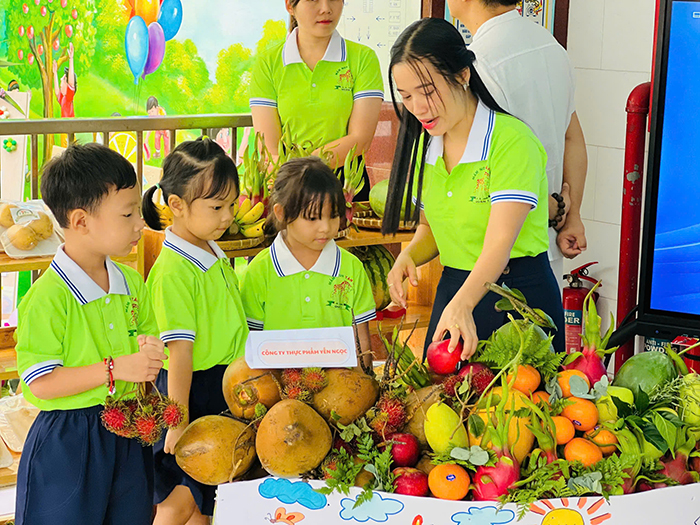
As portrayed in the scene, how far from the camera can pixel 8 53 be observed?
6.27 metres

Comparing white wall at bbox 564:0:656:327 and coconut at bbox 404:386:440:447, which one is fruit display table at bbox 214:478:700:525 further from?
white wall at bbox 564:0:656:327

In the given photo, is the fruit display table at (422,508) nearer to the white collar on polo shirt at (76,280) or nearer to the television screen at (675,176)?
the white collar on polo shirt at (76,280)

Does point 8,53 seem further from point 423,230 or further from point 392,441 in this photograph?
point 392,441

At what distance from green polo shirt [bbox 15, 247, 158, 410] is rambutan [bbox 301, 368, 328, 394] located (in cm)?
44

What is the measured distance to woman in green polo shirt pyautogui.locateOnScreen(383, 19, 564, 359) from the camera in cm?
174

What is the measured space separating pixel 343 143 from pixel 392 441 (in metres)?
1.61

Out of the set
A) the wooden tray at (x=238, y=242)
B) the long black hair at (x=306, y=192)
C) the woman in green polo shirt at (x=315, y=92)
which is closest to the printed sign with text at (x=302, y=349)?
the long black hair at (x=306, y=192)

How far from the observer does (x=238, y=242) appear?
102 inches

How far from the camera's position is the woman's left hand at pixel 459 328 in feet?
4.92

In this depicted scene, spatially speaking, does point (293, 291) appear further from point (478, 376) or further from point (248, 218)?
point (478, 376)

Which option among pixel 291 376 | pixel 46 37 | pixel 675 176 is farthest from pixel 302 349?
pixel 46 37

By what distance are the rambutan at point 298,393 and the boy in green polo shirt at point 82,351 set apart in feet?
0.96

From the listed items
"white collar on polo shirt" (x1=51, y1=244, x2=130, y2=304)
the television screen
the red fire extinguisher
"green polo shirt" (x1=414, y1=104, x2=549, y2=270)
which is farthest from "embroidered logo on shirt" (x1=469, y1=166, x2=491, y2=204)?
the red fire extinguisher

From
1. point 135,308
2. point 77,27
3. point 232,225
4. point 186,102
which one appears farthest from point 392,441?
point 77,27
